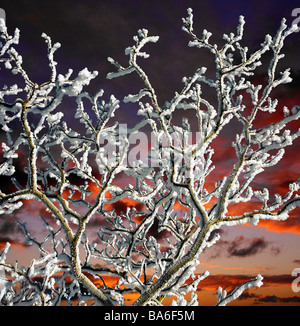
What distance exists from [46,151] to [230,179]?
3272 millimetres

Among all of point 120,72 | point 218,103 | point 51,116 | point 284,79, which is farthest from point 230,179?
point 51,116

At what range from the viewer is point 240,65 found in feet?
16.3

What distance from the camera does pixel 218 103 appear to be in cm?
496

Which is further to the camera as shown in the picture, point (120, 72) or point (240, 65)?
point (240, 65)

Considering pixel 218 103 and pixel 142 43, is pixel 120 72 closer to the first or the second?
pixel 142 43

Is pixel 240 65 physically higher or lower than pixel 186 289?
higher

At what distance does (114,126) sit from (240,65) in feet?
7.89

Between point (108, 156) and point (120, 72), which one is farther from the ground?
point (120, 72)

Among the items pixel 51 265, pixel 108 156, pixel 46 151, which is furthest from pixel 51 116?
pixel 51 265

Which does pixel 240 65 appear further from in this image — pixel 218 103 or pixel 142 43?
pixel 142 43
